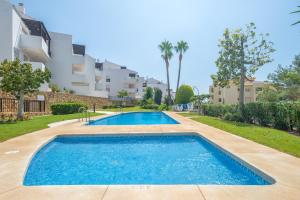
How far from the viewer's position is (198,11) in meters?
16.7

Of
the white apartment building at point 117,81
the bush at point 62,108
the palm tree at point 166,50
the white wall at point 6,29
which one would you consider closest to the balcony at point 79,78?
the bush at point 62,108

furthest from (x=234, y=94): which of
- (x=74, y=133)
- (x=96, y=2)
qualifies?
(x=74, y=133)

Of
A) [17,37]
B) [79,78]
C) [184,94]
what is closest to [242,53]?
[17,37]

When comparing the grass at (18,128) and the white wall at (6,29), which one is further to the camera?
the white wall at (6,29)

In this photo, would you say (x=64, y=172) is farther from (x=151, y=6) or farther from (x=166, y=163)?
(x=151, y=6)

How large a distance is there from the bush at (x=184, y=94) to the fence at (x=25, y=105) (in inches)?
982

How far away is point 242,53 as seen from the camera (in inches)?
749

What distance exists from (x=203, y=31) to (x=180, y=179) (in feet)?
63.0

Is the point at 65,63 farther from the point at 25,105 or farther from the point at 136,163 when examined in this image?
the point at 136,163

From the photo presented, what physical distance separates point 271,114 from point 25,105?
19.1 metres

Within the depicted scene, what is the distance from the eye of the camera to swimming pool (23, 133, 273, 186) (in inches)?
201

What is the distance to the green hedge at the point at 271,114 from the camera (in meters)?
11.4

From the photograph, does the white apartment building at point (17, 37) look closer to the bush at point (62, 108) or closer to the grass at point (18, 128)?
the bush at point (62, 108)

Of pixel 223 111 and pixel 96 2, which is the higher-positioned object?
pixel 96 2
